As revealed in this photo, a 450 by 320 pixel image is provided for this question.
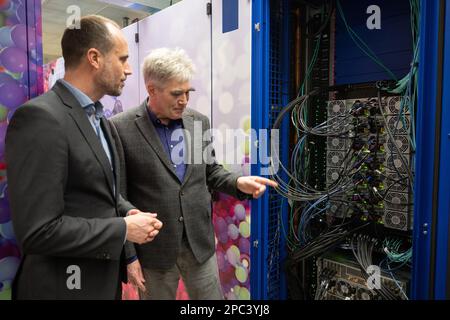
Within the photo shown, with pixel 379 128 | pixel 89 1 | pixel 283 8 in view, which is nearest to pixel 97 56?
pixel 283 8

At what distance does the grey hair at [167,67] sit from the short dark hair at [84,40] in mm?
468

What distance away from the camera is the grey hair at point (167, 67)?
1651mm

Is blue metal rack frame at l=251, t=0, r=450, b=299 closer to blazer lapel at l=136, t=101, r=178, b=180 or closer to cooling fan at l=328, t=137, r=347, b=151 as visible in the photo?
cooling fan at l=328, t=137, r=347, b=151

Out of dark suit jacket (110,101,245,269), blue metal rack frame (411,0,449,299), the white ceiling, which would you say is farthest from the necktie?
the white ceiling

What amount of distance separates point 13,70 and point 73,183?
1.47 ft

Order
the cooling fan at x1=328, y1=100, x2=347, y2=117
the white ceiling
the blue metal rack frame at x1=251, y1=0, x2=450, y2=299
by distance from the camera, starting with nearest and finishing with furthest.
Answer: the blue metal rack frame at x1=251, y1=0, x2=450, y2=299
the cooling fan at x1=328, y1=100, x2=347, y2=117
the white ceiling

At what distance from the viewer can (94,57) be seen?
3.84ft

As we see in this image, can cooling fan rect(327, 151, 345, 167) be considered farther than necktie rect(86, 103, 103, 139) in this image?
Yes

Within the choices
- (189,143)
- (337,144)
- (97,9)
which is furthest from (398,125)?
(97,9)

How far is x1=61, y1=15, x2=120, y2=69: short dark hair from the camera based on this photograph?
1.17 metres

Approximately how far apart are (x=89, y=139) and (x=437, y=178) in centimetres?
131

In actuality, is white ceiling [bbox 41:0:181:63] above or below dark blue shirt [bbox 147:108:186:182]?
above

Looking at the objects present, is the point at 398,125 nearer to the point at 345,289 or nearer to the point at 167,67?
the point at 345,289

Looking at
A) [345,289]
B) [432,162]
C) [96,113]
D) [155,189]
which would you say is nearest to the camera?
[96,113]
